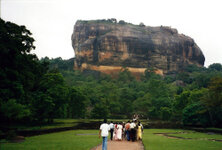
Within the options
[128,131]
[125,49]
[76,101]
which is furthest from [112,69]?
[128,131]

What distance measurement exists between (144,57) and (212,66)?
41610 mm

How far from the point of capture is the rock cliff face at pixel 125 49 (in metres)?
126

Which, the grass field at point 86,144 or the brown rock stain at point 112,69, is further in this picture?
the brown rock stain at point 112,69

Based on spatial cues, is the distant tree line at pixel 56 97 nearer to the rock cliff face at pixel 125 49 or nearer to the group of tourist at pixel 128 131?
the group of tourist at pixel 128 131

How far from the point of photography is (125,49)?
12719cm

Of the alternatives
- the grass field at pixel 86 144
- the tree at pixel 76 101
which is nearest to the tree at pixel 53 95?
the tree at pixel 76 101

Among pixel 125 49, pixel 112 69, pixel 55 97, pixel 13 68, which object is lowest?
pixel 55 97

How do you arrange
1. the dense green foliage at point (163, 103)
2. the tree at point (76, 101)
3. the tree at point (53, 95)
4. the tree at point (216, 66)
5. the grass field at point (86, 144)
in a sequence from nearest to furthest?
the grass field at point (86, 144) → the tree at point (53, 95) → the dense green foliage at point (163, 103) → the tree at point (76, 101) → the tree at point (216, 66)

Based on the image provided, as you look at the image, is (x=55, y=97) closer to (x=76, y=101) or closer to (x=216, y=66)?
(x=76, y=101)

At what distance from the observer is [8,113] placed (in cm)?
1364

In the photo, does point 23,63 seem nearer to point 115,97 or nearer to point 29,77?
point 29,77

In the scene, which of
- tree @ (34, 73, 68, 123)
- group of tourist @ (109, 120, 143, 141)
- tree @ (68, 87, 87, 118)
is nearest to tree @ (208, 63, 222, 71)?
tree @ (68, 87, 87, 118)

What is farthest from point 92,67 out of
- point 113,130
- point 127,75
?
point 113,130

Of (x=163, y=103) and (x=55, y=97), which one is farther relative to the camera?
(x=163, y=103)
